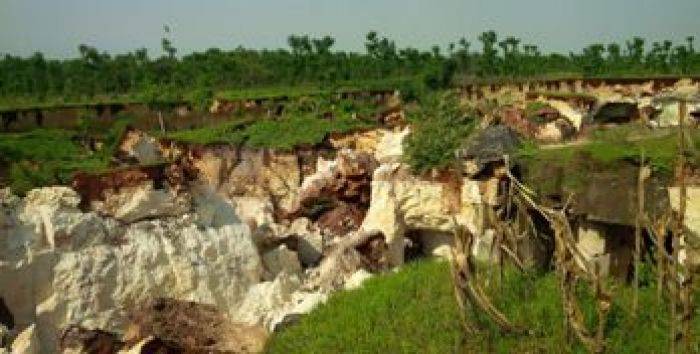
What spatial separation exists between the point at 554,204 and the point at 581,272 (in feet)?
12.7

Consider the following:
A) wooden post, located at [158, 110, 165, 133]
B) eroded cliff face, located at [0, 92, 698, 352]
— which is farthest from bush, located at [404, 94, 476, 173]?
wooden post, located at [158, 110, 165, 133]

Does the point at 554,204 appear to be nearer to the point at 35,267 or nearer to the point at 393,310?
the point at 393,310

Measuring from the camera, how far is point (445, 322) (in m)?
10.3

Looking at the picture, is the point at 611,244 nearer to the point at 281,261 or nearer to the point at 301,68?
the point at 281,261

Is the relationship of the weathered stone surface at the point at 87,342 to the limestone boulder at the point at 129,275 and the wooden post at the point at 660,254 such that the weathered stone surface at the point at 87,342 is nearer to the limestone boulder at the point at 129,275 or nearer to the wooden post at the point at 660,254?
the limestone boulder at the point at 129,275

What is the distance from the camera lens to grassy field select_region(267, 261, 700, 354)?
9.63 meters

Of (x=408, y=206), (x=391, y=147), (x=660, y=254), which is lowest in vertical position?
(x=408, y=206)

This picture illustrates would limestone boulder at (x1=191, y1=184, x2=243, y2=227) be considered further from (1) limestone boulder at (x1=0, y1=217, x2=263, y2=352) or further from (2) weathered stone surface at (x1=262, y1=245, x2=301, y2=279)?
(2) weathered stone surface at (x1=262, y1=245, x2=301, y2=279)

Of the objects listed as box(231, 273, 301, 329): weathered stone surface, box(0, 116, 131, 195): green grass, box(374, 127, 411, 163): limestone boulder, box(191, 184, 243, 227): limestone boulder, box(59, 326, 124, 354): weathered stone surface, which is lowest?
box(231, 273, 301, 329): weathered stone surface

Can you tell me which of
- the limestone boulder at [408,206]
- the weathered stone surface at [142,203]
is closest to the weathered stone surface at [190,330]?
the weathered stone surface at [142,203]

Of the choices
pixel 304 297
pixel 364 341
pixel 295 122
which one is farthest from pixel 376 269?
pixel 295 122

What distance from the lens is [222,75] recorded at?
186 feet

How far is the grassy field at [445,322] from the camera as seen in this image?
9633 mm

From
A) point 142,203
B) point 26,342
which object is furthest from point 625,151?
point 26,342
